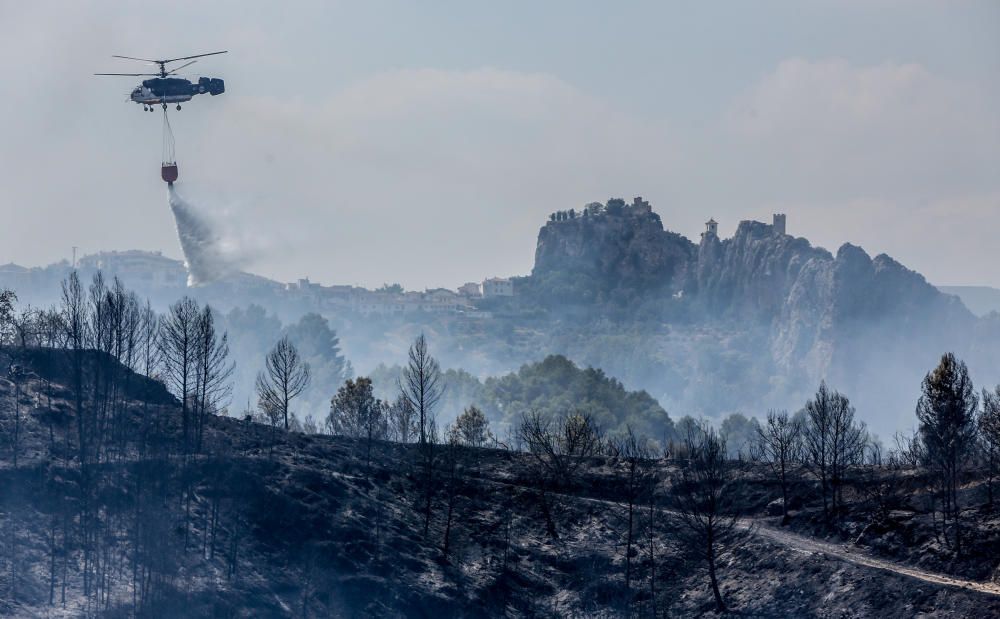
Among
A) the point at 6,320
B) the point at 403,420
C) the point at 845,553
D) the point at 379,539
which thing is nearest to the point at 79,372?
the point at 6,320

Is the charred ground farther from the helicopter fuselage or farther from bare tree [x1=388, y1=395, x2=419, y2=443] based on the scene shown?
the helicopter fuselage

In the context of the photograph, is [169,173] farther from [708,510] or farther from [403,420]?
[708,510]

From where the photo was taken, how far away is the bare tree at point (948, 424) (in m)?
82.5

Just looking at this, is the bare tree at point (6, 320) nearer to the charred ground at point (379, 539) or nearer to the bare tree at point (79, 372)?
the bare tree at point (79, 372)

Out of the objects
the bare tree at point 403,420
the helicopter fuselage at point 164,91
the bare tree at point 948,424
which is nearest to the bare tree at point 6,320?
the helicopter fuselage at point 164,91

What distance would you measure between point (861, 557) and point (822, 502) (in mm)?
10023

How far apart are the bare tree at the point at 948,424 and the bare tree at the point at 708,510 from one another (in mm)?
12264

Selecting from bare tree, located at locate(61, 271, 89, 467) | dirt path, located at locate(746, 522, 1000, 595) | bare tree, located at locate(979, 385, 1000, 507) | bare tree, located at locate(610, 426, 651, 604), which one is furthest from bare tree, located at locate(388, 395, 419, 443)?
bare tree, located at locate(979, 385, 1000, 507)

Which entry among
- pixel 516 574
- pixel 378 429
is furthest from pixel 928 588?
pixel 378 429

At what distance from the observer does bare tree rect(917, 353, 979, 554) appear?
82.5m

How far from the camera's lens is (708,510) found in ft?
281

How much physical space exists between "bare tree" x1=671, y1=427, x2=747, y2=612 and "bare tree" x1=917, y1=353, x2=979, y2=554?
12264 millimetres

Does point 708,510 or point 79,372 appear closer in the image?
point 708,510

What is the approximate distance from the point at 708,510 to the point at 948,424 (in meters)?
15.3
